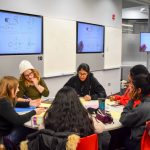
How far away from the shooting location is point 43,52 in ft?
17.4

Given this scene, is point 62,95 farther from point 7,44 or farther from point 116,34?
point 116,34

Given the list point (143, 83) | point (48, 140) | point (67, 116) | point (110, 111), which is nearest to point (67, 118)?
point (67, 116)

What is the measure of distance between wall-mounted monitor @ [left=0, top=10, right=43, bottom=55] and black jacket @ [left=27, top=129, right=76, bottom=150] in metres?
2.75

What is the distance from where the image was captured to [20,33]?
4.79 meters

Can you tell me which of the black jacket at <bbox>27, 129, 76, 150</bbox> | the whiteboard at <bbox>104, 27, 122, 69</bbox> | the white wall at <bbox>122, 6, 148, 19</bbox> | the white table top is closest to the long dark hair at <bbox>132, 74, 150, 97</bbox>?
the white table top

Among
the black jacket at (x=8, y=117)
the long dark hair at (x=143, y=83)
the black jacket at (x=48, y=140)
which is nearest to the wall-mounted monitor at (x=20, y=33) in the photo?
the black jacket at (x=8, y=117)

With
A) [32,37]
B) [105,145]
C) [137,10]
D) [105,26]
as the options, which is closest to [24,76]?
[32,37]

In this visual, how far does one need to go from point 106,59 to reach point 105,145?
17.8 ft

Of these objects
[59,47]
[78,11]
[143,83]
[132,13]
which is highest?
[132,13]

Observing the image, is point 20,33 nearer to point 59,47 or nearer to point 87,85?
point 59,47

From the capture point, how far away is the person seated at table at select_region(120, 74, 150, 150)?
8.56 feet

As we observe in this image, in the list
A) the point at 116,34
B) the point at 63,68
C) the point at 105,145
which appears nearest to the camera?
the point at 105,145

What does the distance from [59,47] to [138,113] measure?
3.39 metres

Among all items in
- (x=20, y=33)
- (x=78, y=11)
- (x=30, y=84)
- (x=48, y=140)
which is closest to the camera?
(x=48, y=140)
